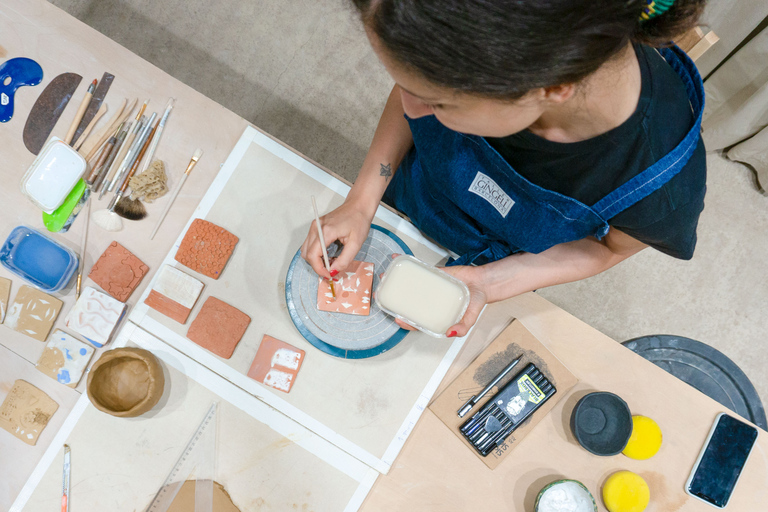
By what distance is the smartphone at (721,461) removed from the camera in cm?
91

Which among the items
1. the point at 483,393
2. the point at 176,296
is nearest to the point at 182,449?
the point at 176,296

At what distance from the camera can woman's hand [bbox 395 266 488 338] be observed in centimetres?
86

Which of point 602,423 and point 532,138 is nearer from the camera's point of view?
point 532,138

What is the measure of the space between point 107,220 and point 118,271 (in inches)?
4.5

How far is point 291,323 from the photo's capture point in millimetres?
971

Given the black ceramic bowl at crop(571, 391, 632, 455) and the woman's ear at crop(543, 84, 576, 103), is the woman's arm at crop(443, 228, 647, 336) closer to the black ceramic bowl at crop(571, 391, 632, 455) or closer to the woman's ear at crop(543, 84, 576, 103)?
the black ceramic bowl at crop(571, 391, 632, 455)

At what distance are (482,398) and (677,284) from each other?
4.25 feet

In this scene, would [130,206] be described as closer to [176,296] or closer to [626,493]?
[176,296]

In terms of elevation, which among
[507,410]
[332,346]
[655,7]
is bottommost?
[332,346]

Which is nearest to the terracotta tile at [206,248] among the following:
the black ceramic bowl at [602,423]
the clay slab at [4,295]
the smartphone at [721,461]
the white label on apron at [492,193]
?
the clay slab at [4,295]

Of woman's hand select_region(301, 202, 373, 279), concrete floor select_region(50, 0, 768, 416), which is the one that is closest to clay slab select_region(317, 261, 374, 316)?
woman's hand select_region(301, 202, 373, 279)

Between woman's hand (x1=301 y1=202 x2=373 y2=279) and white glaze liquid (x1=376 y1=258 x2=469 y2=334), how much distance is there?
91 millimetres

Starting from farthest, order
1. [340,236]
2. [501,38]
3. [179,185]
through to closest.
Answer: [179,185] → [340,236] → [501,38]

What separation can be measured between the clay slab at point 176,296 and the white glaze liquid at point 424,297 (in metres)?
0.40
